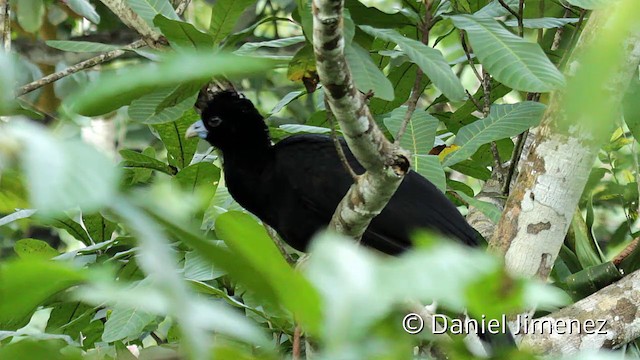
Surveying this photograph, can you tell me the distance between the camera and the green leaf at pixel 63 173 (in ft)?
1.73

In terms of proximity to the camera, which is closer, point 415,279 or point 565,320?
→ point 415,279

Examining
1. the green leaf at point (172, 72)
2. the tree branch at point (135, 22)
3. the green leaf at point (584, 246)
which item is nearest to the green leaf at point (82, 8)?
the tree branch at point (135, 22)

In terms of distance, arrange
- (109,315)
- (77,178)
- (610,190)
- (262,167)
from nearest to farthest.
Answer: (77,178)
(109,315)
(262,167)
(610,190)

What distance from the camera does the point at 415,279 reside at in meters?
0.58

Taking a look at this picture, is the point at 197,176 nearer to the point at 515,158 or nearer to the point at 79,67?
the point at 79,67

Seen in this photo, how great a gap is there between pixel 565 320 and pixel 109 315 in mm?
1408

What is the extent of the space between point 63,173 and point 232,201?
2.98m

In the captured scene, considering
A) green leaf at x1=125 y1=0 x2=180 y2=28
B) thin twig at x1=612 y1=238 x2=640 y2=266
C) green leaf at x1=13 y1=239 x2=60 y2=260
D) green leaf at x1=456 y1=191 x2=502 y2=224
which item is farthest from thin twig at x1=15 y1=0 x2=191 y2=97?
thin twig at x1=612 y1=238 x2=640 y2=266

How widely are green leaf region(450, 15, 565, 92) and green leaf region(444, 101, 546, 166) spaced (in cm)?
73

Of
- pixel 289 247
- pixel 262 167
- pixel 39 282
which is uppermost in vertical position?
pixel 39 282

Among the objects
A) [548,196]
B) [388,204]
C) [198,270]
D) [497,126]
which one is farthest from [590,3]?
[198,270]

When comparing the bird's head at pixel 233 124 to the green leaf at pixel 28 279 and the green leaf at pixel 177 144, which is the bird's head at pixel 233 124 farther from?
the green leaf at pixel 28 279

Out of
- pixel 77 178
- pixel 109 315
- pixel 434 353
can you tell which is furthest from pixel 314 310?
pixel 109 315

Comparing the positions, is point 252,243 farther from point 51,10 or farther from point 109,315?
point 51,10
